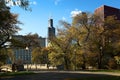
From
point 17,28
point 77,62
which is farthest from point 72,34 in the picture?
point 17,28

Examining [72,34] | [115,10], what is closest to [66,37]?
[72,34]

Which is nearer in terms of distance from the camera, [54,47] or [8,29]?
[8,29]

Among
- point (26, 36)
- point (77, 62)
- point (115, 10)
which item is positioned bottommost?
point (77, 62)

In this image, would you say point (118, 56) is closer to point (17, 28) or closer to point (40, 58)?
point (17, 28)

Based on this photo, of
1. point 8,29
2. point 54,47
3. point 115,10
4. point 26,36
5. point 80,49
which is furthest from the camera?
point 115,10

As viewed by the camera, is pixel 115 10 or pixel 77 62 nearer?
pixel 77 62

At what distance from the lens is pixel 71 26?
72.9m

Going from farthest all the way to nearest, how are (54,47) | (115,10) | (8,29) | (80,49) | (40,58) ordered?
(40,58) → (115,10) → (54,47) → (80,49) → (8,29)

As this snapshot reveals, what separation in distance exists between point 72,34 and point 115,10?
39.9 m

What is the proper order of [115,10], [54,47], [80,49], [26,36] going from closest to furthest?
[26,36] → [80,49] → [54,47] → [115,10]

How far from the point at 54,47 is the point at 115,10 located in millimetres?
39873

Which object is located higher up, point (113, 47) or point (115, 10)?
point (115, 10)

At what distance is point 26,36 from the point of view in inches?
2389

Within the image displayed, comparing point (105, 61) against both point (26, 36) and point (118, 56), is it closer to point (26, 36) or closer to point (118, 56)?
point (118, 56)
